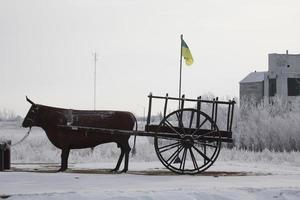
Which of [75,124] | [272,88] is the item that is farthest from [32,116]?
[272,88]

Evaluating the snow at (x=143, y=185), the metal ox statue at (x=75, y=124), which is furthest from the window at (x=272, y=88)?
the metal ox statue at (x=75, y=124)

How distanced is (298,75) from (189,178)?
125 feet

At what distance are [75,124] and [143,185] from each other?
12.5ft

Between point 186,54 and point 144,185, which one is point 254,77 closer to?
point 186,54

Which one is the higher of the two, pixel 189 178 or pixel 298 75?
pixel 298 75

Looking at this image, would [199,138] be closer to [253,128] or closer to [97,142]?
[97,142]

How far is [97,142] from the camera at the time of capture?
Answer: 1576 centimetres

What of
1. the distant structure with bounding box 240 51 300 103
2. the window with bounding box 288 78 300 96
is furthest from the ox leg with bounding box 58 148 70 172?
the window with bounding box 288 78 300 96

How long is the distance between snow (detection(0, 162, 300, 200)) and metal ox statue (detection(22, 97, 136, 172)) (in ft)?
2.45

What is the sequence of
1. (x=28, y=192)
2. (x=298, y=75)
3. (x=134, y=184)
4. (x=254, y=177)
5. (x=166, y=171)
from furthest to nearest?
(x=298, y=75) < (x=166, y=171) < (x=254, y=177) < (x=134, y=184) < (x=28, y=192)

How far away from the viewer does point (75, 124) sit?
1576 centimetres

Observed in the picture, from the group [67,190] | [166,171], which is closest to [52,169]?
[166,171]

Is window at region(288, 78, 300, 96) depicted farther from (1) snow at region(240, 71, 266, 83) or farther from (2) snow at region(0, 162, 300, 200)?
(2) snow at region(0, 162, 300, 200)

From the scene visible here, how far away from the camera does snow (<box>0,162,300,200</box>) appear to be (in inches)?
439
